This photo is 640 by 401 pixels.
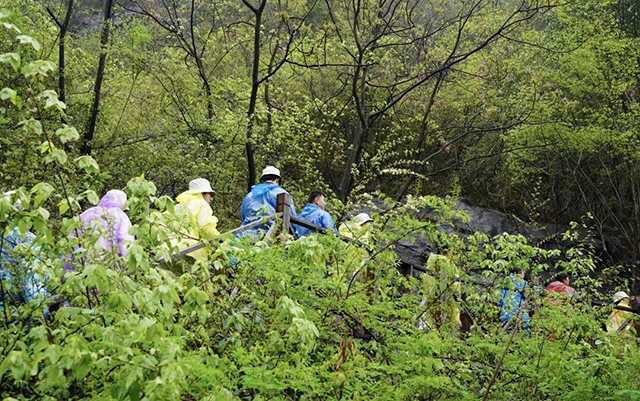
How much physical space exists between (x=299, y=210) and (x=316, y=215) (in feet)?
17.0

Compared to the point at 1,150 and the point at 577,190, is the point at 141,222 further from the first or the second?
the point at 577,190

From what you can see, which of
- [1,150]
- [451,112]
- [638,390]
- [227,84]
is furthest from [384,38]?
[638,390]

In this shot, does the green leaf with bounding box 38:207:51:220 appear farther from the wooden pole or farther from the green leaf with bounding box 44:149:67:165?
the wooden pole

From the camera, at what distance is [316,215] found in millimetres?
8578

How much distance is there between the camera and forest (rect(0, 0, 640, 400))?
3.94 m

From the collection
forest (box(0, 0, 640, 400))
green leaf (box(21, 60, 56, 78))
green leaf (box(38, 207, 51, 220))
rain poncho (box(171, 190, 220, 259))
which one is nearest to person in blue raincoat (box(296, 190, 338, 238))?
forest (box(0, 0, 640, 400))

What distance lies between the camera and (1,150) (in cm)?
1117

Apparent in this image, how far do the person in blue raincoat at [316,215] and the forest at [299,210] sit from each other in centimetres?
37

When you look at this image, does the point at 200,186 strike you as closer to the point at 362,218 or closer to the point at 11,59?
the point at 362,218

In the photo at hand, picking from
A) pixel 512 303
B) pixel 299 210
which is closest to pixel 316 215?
pixel 512 303

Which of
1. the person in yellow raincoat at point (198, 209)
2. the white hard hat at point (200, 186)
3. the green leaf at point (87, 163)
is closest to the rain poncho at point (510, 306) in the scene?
the person in yellow raincoat at point (198, 209)

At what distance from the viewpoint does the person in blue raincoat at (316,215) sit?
827 cm

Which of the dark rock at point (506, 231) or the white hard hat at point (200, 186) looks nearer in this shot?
the white hard hat at point (200, 186)

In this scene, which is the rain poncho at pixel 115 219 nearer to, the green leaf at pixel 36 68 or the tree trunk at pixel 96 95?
the green leaf at pixel 36 68
